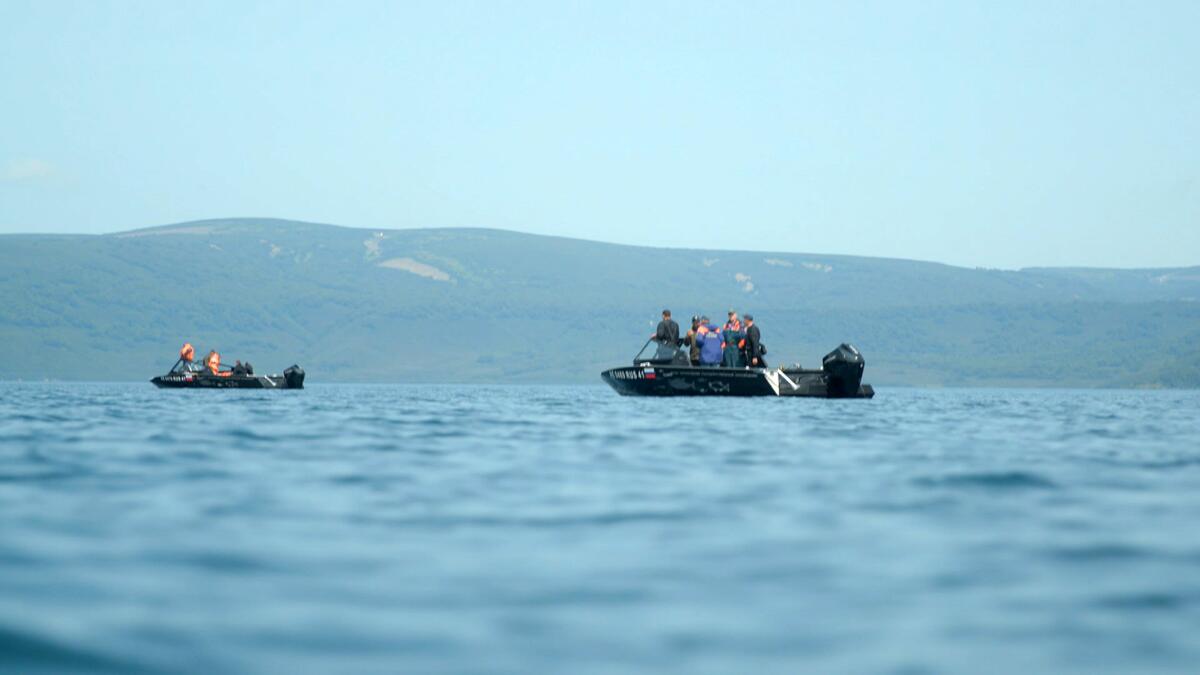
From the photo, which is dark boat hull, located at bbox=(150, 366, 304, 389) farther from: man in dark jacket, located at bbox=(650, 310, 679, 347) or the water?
the water

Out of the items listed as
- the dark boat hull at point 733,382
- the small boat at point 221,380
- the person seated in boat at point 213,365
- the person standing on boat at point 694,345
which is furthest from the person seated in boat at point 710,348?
the person seated in boat at point 213,365

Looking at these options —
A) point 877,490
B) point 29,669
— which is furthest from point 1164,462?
point 29,669

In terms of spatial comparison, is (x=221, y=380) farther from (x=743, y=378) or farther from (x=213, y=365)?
(x=743, y=378)

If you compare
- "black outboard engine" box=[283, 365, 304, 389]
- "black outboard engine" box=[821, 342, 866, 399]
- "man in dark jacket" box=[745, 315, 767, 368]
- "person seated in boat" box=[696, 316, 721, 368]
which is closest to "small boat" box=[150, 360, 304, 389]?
"black outboard engine" box=[283, 365, 304, 389]

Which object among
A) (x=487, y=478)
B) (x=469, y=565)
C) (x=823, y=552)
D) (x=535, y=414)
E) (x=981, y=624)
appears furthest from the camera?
(x=535, y=414)

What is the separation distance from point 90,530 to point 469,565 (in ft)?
9.23

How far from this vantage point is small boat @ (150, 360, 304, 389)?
54875mm

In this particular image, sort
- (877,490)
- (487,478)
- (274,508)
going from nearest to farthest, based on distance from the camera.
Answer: (274,508), (877,490), (487,478)

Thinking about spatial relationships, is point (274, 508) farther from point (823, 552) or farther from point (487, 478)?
point (823, 552)

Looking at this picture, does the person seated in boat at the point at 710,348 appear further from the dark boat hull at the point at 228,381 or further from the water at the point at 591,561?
the water at the point at 591,561

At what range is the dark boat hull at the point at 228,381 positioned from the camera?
54.9 m

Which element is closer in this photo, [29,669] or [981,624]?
[29,669]

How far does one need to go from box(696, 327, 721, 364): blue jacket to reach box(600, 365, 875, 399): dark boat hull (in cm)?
96

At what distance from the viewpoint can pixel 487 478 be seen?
46.1 feet
